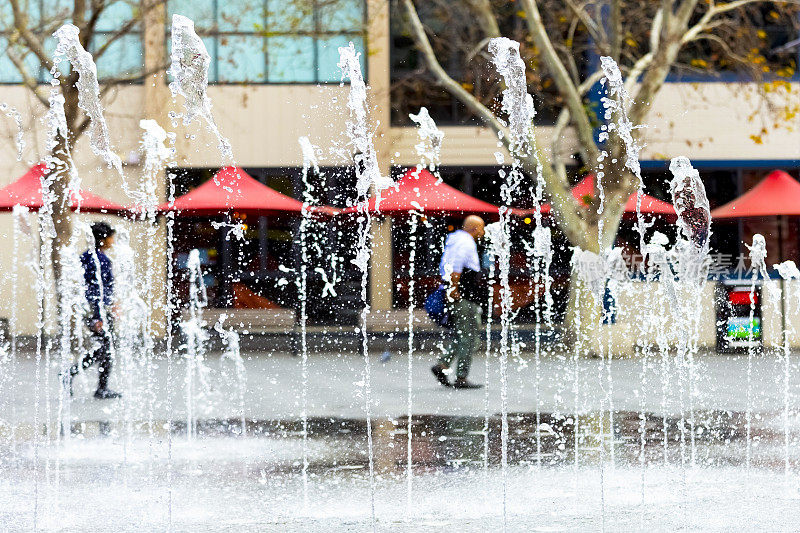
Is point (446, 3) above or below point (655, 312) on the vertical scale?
above

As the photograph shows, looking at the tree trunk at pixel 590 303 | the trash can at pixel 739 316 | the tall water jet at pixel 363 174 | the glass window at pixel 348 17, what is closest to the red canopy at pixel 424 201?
the tall water jet at pixel 363 174

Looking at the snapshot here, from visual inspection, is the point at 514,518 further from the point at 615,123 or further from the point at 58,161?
the point at 58,161

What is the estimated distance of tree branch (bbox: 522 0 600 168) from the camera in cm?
1550

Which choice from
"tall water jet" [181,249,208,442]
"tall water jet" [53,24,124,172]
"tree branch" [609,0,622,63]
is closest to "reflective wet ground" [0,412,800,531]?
"tall water jet" [181,249,208,442]

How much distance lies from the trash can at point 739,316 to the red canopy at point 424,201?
3273 mm

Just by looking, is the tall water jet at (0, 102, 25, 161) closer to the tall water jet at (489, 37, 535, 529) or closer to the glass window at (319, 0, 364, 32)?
the glass window at (319, 0, 364, 32)

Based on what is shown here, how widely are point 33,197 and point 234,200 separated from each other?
260cm

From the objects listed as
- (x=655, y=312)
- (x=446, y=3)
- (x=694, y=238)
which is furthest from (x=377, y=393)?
(x=446, y=3)

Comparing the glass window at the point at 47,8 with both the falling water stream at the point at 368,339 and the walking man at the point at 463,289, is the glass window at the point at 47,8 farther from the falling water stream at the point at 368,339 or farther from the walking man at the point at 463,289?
the walking man at the point at 463,289

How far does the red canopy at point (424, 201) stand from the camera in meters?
17.0

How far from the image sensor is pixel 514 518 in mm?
5734

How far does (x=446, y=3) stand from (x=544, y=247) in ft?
17.0

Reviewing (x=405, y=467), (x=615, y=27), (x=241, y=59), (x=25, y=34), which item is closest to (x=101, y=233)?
(x=405, y=467)

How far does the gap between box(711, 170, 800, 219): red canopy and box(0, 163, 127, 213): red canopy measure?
8.43 meters
